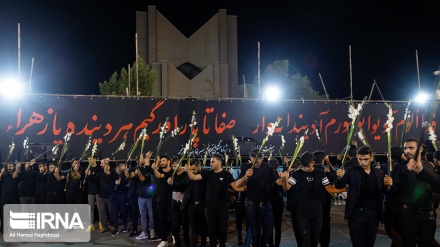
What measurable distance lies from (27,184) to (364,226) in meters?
9.29

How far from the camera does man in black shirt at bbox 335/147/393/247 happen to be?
243 inches

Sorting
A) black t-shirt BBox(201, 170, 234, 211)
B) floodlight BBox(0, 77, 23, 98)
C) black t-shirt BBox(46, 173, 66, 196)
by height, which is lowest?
Result: black t-shirt BBox(46, 173, 66, 196)

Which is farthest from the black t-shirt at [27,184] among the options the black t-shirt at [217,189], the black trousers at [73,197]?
the black t-shirt at [217,189]

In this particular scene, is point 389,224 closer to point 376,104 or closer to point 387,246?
point 387,246

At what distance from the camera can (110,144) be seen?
48.4ft

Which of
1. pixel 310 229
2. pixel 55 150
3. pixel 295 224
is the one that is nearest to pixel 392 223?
pixel 310 229

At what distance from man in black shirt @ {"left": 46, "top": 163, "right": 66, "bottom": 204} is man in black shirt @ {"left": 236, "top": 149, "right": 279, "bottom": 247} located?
5.87 m

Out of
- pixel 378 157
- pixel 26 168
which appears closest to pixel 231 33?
pixel 378 157

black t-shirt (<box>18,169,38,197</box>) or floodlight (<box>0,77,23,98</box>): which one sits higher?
floodlight (<box>0,77,23,98</box>)

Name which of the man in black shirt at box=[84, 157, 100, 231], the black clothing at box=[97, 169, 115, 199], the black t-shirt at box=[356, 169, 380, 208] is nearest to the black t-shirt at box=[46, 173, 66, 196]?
the man in black shirt at box=[84, 157, 100, 231]

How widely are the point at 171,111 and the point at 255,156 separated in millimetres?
7664

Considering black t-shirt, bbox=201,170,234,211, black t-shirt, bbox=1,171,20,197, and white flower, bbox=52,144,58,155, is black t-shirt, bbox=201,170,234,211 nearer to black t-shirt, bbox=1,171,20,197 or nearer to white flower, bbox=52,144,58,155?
black t-shirt, bbox=1,171,20,197

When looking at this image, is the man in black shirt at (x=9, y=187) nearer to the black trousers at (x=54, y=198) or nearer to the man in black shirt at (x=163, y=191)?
the black trousers at (x=54, y=198)

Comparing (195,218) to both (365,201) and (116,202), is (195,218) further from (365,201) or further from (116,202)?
(116,202)
